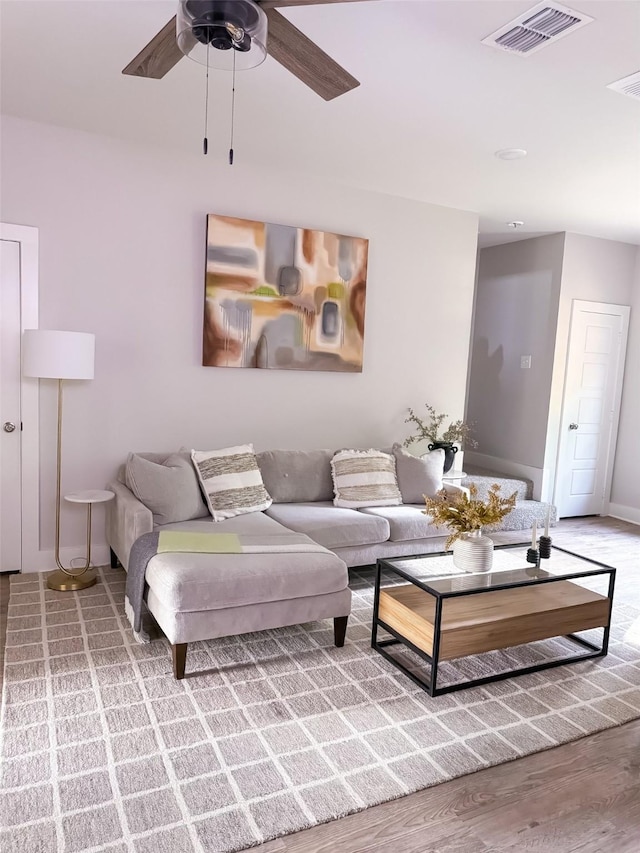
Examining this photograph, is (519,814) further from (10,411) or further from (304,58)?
(10,411)

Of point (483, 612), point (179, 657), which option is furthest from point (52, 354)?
point (483, 612)

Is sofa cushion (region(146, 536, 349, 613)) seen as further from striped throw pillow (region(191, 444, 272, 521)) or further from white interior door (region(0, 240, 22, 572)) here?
white interior door (region(0, 240, 22, 572))

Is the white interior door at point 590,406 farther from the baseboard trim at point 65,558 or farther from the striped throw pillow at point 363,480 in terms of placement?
the baseboard trim at point 65,558

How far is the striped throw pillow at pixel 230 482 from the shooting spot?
12.5ft

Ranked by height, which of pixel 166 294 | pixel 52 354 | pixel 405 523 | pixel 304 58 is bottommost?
pixel 405 523

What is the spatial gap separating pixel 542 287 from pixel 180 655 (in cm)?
503

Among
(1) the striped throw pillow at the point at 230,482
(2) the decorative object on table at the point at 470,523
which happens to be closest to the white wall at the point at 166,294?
(1) the striped throw pillow at the point at 230,482

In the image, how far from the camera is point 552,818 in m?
2.02

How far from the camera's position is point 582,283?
6.05m

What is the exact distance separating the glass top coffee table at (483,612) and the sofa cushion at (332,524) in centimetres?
68

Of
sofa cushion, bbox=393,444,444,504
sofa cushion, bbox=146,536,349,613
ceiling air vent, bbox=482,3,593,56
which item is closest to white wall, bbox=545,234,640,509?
sofa cushion, bbox=393,444,444,504

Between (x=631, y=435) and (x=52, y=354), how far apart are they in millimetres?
5558

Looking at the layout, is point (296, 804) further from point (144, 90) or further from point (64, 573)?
point (144, 90)

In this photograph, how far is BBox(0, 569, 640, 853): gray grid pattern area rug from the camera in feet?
6.37
